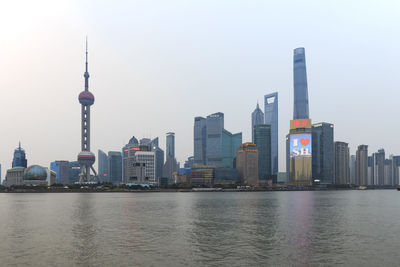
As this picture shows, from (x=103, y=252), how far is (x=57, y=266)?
879cm

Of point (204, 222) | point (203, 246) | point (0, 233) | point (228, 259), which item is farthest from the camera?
point (204, 222)

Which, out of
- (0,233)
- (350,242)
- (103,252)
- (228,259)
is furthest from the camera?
(0,233)

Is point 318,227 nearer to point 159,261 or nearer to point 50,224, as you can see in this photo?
point 159,261

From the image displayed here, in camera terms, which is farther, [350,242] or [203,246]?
[350,242]

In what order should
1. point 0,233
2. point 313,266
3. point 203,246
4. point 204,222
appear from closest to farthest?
point 313,266, point 203,246, point 0,233, point 204,222

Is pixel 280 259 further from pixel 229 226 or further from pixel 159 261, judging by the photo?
pixel 229 226

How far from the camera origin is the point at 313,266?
4584 cm

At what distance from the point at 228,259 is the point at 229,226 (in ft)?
115

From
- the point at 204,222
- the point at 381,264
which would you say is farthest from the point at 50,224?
the point at 381,264

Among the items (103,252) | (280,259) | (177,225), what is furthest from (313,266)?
(177,225)

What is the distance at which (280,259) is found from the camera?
50.1 m

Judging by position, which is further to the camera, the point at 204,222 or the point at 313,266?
the point at 204,222

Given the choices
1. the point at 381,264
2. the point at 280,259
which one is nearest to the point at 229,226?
the point at 280,259

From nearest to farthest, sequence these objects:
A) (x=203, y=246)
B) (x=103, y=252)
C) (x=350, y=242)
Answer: (x=103, y=252)
(x=203, y=246)
(x=350, y=242)
